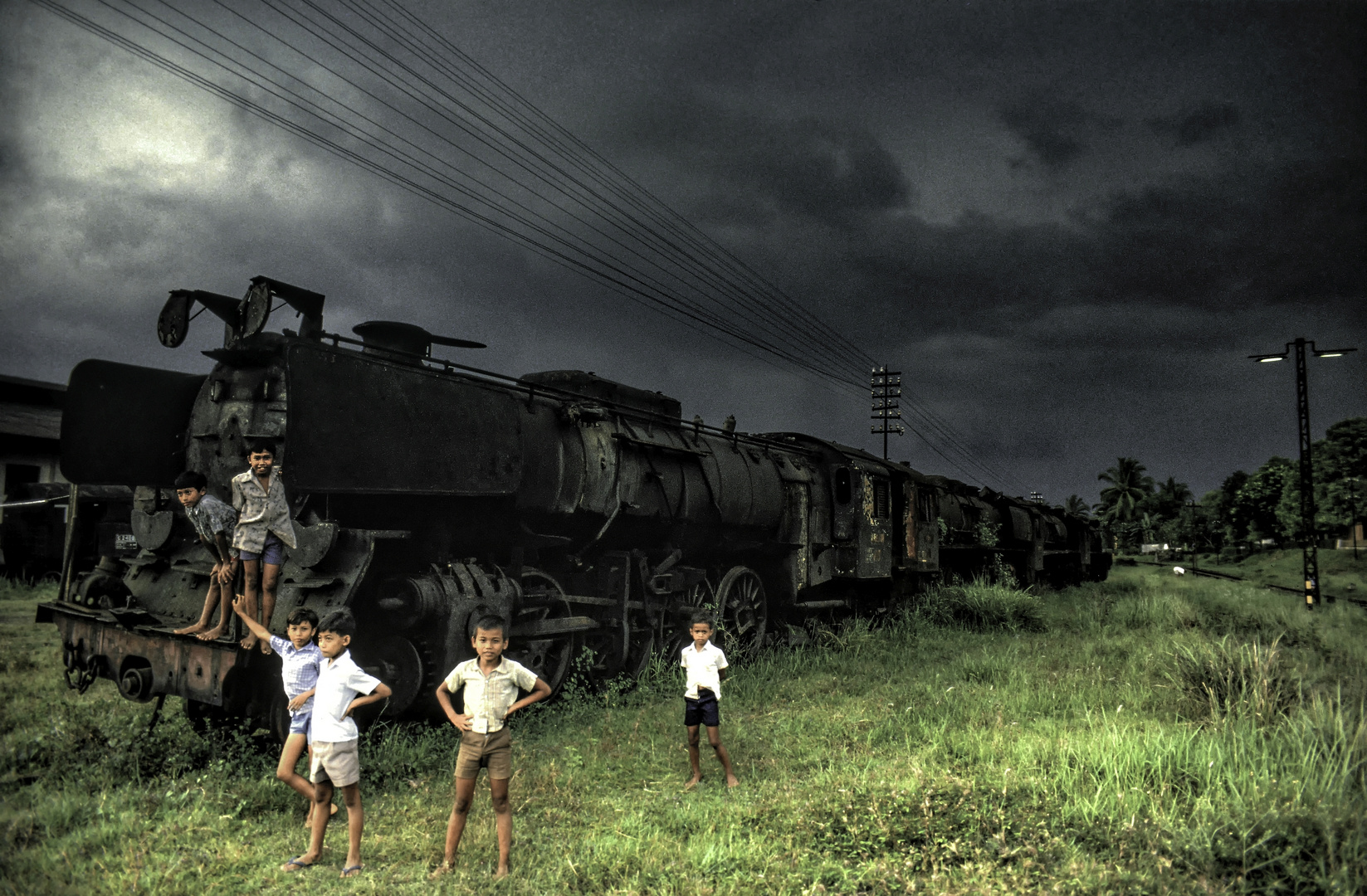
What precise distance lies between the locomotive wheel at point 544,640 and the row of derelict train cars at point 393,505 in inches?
0.9

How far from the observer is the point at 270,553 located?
16.6ft

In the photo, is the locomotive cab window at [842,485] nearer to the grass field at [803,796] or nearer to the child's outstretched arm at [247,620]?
the grass field at [803,796]

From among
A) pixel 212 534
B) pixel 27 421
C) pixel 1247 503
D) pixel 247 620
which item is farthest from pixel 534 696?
pixel 1247 503

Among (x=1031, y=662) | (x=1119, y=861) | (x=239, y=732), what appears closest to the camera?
(x=1119, y=861)

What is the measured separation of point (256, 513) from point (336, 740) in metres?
1.87

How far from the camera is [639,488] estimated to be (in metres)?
8.30

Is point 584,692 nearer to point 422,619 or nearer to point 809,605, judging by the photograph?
point 422,619

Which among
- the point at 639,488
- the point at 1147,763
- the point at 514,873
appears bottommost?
the point at 514,873

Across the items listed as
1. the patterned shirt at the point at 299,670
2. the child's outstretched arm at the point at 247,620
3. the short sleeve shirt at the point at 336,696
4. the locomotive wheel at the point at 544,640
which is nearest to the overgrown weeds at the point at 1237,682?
the locomotive wheel at the point at 544,640

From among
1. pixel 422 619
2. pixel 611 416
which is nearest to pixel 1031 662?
pixel 611 416

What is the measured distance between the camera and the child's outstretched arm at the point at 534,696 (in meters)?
3.78

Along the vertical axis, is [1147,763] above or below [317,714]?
below

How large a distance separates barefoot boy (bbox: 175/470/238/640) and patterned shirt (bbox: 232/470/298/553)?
20 cm

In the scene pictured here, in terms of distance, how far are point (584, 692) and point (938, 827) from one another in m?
3.93
